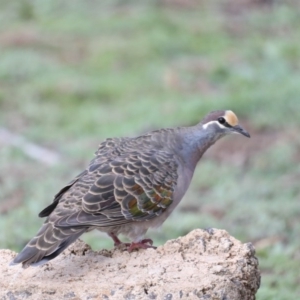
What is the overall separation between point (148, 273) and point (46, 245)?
64cm

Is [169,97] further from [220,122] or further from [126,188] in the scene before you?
[126,188]

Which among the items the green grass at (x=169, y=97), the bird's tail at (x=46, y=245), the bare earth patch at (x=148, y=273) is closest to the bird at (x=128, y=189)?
the bird's tail at (x=46, y=245)

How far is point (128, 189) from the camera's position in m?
5.61

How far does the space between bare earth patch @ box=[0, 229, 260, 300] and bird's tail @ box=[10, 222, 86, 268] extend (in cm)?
10

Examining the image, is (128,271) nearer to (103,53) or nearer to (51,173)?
(51,173)

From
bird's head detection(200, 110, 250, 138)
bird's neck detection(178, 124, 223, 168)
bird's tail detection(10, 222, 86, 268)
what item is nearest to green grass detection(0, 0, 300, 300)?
bird's neck detection(178, 124, 223, 168)

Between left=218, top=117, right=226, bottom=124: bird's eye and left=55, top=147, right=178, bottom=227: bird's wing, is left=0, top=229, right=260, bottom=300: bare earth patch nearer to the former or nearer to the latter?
left=55, top=147, right=178, bottom=227: bird's wing

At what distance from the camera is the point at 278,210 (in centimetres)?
891

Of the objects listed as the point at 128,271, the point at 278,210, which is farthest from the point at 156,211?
the point at 278,210

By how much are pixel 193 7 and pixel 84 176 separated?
1760cm

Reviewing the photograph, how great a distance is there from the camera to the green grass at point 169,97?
889 centimetres

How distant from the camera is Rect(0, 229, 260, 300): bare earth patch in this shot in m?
4.52

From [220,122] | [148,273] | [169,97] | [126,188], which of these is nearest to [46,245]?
[148,273]

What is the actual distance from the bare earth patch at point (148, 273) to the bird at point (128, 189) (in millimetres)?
131
